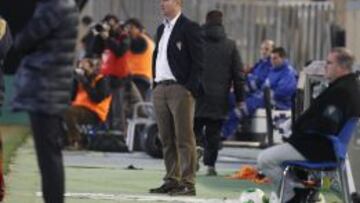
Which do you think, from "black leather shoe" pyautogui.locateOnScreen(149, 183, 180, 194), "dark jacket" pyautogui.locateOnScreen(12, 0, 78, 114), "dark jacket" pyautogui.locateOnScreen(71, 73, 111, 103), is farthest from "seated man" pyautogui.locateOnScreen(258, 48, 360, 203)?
"dark jacket" pyautogui.locateOnScreen(71, 73, 111, 103)

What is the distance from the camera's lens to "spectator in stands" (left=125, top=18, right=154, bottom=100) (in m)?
21.9

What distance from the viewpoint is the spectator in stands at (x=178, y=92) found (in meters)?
13.5

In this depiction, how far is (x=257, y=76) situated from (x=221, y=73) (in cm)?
331

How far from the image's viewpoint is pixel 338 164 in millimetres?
11234

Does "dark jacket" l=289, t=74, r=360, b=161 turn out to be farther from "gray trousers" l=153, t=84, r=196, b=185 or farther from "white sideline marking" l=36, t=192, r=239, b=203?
"gray trousers" l=153, t=84, r=196, b=185

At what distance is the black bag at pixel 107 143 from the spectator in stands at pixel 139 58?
1593 mm

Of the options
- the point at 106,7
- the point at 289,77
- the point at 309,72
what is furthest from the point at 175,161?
the point at 106,7

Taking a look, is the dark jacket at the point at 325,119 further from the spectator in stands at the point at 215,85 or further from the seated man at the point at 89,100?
the seated man at the point at 89,100

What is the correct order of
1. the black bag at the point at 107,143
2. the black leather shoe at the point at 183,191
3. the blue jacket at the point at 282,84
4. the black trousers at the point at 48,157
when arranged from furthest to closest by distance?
the black bag at the point at 107,143 < the blue jacket at the point at 282,84 < the black leather shoe at the point at 183,191 < the black trousers at the point at 48,157

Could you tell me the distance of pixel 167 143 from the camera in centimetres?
1378

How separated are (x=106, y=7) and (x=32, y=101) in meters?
16.7

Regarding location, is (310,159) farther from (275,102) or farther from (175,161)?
(275,102)

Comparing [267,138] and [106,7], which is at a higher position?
[106,7]

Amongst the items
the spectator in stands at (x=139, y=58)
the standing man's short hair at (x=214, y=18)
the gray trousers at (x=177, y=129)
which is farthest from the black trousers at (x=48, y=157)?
the spectator in stands at (x=139, y=58)
